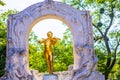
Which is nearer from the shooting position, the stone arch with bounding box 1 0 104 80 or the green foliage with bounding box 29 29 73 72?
the stone arch with bounding box 1 0 104 80

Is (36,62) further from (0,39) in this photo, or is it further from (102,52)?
(102,52)

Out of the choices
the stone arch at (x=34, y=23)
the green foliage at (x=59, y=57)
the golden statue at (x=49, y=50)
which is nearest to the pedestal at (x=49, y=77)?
the golden statue at (x=49, y=50)

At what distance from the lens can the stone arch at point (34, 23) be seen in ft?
35.9

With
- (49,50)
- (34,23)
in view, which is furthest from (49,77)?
(34,23)

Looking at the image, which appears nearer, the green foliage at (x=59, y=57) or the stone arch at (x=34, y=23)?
the stone arch at (x=34, y=23)

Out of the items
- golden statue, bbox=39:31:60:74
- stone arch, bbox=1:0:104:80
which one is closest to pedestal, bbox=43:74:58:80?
golden statue, bbox=39:31:60:74

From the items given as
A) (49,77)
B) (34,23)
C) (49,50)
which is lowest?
(49,77)

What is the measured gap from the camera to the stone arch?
11.0 m

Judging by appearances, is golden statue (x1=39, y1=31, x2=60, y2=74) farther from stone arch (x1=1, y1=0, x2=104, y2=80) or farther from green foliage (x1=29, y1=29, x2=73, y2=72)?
green foliage (x1=29, y1=29, x2=73, y2=72)

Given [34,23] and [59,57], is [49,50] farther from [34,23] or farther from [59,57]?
[59,57]

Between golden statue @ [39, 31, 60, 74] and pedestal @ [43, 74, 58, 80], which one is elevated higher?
golden statue @ [39, 31, 60, 74]

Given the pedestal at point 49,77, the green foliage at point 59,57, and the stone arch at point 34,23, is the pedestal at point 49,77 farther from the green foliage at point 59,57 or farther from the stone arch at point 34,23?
the green foliage at point 59,57

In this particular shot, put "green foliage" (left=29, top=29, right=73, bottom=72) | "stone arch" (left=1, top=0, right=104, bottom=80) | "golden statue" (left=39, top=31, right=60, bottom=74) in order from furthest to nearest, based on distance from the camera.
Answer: "green foliage" (left=29, top=29, right=73, bottom=72), "golden statue" (left=39, top=31, right=60, bottom=74), "stone arch" (left=1, top=0, right=104, bottom=80)

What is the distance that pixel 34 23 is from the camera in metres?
11.8
